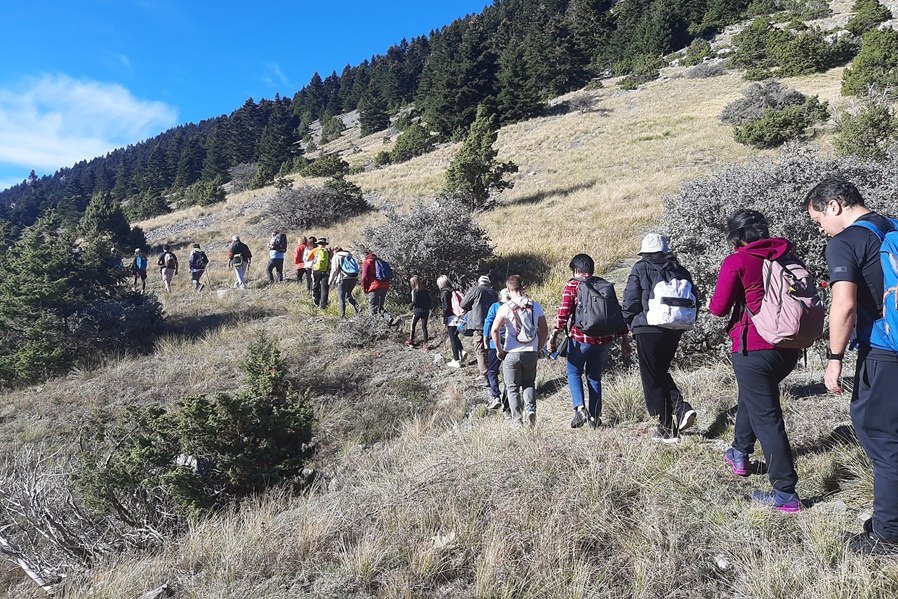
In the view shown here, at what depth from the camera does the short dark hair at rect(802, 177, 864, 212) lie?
7.00 feet

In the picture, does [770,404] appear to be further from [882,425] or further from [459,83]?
[459,83]

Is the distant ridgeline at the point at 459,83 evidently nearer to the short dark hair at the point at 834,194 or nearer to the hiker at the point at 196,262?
the hiker at the point at 196,262

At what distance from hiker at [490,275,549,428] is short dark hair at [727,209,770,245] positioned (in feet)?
6.94

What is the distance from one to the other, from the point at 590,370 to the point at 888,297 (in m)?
2.38

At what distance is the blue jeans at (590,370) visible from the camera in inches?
162

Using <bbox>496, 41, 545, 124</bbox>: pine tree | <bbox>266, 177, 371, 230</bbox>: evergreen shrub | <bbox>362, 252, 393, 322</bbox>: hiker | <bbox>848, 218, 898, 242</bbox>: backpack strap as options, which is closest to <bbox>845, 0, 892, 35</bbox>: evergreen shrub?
<bbox>496, 41, 545, 124</bbox>: pine tree

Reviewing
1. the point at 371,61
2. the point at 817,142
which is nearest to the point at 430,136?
the point at 817,142

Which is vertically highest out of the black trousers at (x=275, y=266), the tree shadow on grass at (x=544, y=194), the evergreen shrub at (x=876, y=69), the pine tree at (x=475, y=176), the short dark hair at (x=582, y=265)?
the evergreen shrub at (x=876, y=69)

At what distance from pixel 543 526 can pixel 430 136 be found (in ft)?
120

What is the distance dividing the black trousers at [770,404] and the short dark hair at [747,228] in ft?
2.08

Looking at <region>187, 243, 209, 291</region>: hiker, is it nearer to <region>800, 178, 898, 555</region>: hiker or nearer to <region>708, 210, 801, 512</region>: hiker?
<region>708, 210, 801, 512</region>: hiker

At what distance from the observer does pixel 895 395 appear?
194 centimetres

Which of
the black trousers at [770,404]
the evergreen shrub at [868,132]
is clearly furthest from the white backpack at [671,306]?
the evergreen shrub at [868,132]

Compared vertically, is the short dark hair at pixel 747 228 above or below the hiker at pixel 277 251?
below
